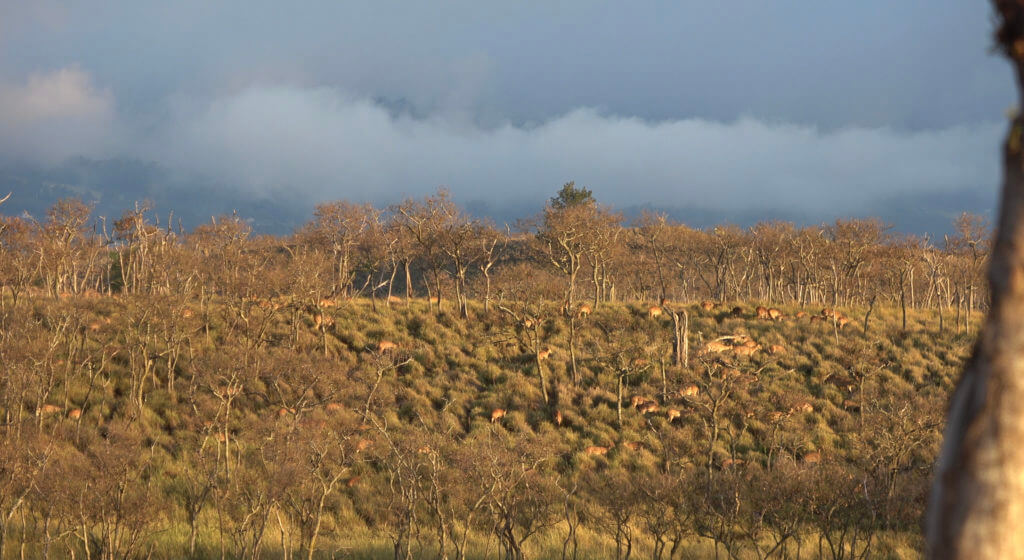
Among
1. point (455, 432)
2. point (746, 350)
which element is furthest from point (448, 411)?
point (746, 350)

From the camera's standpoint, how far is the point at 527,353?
140 ft

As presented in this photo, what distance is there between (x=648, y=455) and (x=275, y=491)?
1729 centimetres

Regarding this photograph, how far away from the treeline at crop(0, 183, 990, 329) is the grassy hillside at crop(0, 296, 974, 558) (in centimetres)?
284

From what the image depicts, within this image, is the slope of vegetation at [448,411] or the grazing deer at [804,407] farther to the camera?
the grazing deer at [804,407]

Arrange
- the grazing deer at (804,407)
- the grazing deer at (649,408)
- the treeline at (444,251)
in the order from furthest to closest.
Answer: the treeline at (444,251), the grazing deer at (649,408), the grazing deer at (804,407)

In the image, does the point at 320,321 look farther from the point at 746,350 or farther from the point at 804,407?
the point at 804,407

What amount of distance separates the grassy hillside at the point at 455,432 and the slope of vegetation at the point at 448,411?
0.18 metres

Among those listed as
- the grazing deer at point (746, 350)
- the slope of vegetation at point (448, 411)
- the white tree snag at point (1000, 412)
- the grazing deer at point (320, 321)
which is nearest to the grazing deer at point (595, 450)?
the slope of vegetation at point (448, 411)

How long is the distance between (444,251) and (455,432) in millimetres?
22778

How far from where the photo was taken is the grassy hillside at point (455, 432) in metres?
19.9

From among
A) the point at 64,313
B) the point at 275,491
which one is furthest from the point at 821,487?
the point at 64,313

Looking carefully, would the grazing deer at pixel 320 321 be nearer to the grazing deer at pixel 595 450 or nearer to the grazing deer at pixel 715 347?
the grazing deer at pixel 595 450

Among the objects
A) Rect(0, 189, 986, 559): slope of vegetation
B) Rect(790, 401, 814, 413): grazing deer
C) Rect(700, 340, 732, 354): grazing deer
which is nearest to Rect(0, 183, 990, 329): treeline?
Rect(0, 189, 986, 559): slope of vegetation

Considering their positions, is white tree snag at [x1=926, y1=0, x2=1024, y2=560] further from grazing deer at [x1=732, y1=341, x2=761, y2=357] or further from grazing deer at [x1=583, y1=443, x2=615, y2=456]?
grazing deer at [x1=732, y1=341, x2=761, y2=357]
